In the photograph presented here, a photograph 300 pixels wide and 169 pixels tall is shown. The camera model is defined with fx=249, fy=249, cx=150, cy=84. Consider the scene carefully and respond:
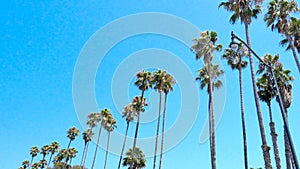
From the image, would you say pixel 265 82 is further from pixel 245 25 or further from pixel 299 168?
pixel 299 168

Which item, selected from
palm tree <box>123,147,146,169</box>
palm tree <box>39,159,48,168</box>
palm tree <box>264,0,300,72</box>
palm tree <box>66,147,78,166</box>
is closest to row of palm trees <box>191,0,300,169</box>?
palm tree <box>264,0,300,72</box>

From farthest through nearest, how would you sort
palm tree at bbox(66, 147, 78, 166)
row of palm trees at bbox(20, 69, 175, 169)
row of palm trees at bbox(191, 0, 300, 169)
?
palm tree at bbox(66, 147, 78, 166) < row of palm trees at bbox(20, 69, 175, 169) < row of palm trees at bbox(191, 0, 300, 169)

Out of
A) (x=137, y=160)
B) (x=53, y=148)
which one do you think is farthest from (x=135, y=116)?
(x=53, y=148)

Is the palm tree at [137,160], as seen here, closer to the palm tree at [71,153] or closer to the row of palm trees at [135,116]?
the row of palm trees at [135,116]

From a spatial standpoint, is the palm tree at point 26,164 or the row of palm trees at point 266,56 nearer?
the row of palm trees at point 266,56

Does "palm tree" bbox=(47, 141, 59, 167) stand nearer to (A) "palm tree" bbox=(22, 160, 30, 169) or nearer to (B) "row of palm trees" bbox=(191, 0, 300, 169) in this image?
(A) "palm tree" bbox=(22, 160, 30, 169)

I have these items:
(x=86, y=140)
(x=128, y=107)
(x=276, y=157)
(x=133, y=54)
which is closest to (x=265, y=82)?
(x=276, y=157)

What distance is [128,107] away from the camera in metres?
45.3

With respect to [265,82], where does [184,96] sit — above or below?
below

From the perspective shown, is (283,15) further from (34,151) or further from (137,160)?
(34,151)

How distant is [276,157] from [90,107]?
18.2m

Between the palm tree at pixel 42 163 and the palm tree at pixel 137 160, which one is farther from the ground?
the palm tree at pixel 42 163

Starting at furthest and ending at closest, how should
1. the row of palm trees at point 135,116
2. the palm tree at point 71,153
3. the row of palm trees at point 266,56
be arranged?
1. the palm tree at point 71,153
2. the row of palm trees at point 135,116
3. the row of palm trees at point 266,56

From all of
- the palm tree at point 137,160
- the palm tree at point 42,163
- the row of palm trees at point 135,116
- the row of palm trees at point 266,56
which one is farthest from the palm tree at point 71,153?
the row of palm trees at point 266,56
